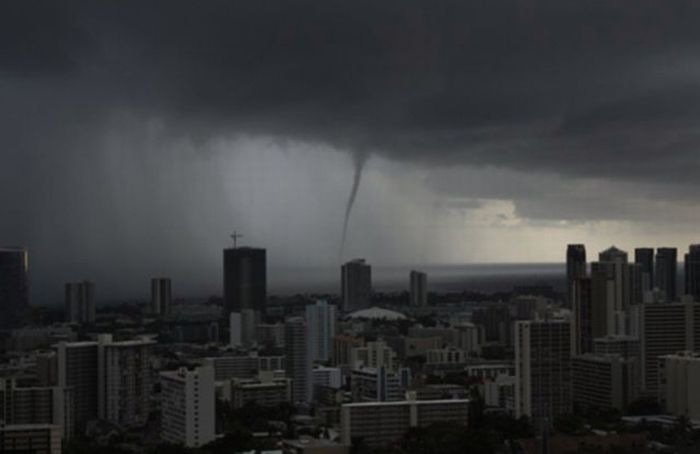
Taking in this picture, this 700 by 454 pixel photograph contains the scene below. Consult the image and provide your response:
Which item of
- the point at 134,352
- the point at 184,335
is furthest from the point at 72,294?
the point at 134,352

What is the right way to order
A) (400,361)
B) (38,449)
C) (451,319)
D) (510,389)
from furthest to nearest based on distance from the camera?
(451,319) → (400,361) → (510,389) → (38,449)

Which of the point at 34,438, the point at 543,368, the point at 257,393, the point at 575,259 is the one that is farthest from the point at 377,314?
the point at 34,438

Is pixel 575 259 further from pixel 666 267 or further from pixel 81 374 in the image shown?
pixel 81 374

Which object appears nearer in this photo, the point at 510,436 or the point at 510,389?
the point at 510,436

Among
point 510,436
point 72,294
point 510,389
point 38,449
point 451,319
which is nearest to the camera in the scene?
point 38,449

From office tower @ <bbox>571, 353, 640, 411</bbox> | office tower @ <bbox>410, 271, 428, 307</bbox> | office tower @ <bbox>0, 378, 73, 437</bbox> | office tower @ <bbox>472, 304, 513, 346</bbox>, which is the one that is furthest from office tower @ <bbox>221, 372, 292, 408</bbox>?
office tower @ <bbox>410, 271, 428, 307</bbox>

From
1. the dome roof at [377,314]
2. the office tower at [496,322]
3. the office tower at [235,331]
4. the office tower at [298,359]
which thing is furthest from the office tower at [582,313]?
the dome roof at [377,314]

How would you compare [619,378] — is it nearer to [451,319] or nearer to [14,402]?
[14,402]
